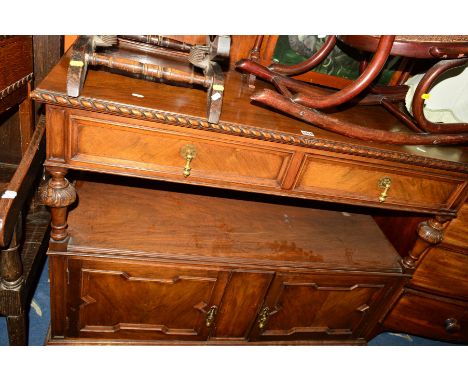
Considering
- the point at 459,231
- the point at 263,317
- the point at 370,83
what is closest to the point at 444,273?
the point at 459,231

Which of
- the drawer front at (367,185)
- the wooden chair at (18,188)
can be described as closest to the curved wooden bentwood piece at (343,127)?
the drawer front at (367,185)

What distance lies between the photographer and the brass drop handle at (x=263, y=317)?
4.68 ft

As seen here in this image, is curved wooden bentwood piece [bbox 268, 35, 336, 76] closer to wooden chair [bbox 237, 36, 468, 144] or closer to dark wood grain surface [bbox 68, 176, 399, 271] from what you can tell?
wooden chair [bbox 237, 36, 468, 144]

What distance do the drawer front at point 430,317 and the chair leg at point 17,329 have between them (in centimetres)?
156

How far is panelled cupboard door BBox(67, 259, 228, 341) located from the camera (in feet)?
4.01

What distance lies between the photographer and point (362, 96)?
4.60 feet

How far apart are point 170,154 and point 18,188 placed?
45cm

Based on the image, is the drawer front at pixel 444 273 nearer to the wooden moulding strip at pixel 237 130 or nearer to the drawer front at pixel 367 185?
the drawer front at pixel 367 185

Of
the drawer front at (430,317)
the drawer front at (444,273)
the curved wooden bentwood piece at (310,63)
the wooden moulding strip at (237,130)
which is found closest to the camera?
the wooden moulding strip at (237,130)

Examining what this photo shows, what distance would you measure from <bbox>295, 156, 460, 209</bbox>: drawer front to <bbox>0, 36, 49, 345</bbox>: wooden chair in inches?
33.9

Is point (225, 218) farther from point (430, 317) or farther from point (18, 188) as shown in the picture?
point (430, 317)

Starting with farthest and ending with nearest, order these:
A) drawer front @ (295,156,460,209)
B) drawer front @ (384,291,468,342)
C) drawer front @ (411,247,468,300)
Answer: drawer front @ (384,291,468,342) → drawer front @ (411,247,468,300) → drawer front @ (295,156,460,209)

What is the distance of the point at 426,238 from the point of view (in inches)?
54.5

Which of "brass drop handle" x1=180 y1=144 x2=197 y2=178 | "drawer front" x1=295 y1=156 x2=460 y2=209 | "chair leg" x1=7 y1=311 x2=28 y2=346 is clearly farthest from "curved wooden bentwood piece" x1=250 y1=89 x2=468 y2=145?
"chair leg" x1=7 y1=311 x2=28 y2=346
